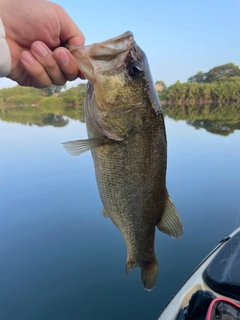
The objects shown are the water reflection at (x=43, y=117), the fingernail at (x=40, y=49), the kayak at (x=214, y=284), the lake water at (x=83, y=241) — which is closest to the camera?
the fingernail at (x=40, y=49)

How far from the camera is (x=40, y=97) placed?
6875 cm

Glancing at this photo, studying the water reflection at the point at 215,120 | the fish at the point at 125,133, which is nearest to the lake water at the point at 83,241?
the fish at the point at 125,133

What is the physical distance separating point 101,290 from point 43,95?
68.9m

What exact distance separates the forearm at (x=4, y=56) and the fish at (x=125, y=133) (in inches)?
16.3

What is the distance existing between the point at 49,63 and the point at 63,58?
0.13 metres

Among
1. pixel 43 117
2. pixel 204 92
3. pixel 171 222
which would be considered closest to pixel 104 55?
pixel 171 222

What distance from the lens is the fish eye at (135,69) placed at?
1696mm

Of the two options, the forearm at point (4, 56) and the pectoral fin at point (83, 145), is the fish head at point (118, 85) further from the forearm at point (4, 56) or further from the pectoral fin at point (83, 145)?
the forearm at point (4, 56)

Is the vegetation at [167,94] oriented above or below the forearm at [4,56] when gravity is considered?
above

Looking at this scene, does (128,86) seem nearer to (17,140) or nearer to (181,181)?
(181,181)

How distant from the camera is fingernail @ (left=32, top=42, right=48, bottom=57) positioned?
1.75 metres

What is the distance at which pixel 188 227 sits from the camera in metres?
8.17

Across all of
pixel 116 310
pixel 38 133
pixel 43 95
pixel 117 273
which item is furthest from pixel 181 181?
pixel 43 95

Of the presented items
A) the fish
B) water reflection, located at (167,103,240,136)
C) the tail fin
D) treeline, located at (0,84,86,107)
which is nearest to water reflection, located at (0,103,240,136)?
water reflection, located at (167,103,240,136)
